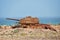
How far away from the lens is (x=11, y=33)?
1143 cm

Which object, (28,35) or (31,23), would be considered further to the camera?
(31,23)

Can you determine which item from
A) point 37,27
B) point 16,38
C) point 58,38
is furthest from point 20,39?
point 37,27

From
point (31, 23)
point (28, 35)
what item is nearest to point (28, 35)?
point (28, 35)

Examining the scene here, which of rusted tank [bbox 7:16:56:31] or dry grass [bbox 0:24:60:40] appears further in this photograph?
rusted tank [bbox 7:16:56:31]

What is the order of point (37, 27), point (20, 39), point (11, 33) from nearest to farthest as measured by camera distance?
point (20, 39) < point (11, 33) < point (37, 27)

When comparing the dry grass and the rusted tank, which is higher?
the rusted tank

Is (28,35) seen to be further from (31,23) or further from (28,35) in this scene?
(31,23)

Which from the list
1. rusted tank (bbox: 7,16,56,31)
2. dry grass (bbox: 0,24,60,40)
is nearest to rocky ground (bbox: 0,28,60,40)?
dry grass (bbox: 0,24,60,40)

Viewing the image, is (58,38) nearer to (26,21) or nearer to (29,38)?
(29,38)

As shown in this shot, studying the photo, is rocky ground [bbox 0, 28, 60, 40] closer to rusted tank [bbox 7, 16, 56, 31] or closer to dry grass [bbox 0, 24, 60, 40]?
dry grass [bbox 0, 24, 60, 40]

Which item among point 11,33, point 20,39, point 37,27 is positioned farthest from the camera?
point 37,27

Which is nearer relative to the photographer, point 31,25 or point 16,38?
point 16,38

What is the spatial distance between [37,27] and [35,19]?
55cm

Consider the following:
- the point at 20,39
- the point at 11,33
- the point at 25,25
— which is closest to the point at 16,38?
the point at 20,39
